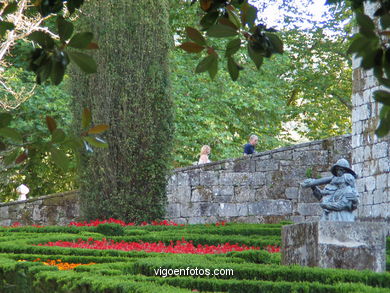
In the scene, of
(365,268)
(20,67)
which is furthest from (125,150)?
(365,268)

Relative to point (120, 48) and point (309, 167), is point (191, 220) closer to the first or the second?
point (309, 167)

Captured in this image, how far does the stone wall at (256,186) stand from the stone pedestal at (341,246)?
23.3 ft

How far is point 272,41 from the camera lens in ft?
7.48

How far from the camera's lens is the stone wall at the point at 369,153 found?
11906 mm

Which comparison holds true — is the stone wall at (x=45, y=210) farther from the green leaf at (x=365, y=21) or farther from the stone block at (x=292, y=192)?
the green leaf at (x=365, y=21)

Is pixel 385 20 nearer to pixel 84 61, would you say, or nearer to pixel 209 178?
pixel 84 61

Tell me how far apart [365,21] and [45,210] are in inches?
560

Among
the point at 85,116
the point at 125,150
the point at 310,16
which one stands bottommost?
the point at 85,116

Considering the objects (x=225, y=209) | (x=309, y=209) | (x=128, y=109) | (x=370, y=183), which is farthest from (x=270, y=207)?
(x=128, y=109)

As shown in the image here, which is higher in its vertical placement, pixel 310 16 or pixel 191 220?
pixel 310 16

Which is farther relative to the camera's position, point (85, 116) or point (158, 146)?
point (158, 146)

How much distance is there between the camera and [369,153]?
12.4m

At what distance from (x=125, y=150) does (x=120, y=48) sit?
1.85 meters

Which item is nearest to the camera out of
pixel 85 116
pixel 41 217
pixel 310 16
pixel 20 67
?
pixel 85 116
